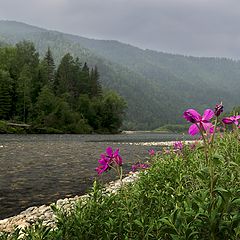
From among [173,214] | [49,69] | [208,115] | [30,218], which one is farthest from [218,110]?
[49,69]

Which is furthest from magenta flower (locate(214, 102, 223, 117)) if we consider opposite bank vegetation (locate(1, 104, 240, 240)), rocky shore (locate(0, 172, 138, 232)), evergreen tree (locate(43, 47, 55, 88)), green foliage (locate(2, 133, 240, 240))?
evergreen tree (locate(43, 47, 55, 88))

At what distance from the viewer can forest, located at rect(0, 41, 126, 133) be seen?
83.3m

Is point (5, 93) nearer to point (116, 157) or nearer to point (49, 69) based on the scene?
point (49, 69)

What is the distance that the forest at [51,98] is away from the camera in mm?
83312

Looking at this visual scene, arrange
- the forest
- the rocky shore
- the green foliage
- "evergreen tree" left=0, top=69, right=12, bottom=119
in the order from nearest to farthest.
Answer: the green foliage → the rocky shore → "evergreen tree" left=0, top=69, right=12, bottom=119 → the forest

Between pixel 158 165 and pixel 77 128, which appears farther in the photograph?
pixel 77 128

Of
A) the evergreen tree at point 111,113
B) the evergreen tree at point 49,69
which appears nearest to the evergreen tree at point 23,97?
the evergreen tree at point 49,69

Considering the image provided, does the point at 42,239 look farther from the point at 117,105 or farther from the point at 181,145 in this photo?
the point at 117,105

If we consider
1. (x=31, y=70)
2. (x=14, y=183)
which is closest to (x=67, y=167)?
(x=14, y=183)

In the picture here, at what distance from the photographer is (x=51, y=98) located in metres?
88.0

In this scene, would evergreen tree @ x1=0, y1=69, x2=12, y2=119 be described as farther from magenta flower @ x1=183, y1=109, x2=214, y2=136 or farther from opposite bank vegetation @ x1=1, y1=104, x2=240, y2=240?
magenta flower @ x1=183, y1=109, x2=214, y2=136

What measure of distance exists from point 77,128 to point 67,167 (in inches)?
2715

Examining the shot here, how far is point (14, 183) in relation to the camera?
44.2ft

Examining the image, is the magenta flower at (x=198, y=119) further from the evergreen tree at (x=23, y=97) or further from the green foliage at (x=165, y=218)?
the evergreen tree at (x=23, y=97)
